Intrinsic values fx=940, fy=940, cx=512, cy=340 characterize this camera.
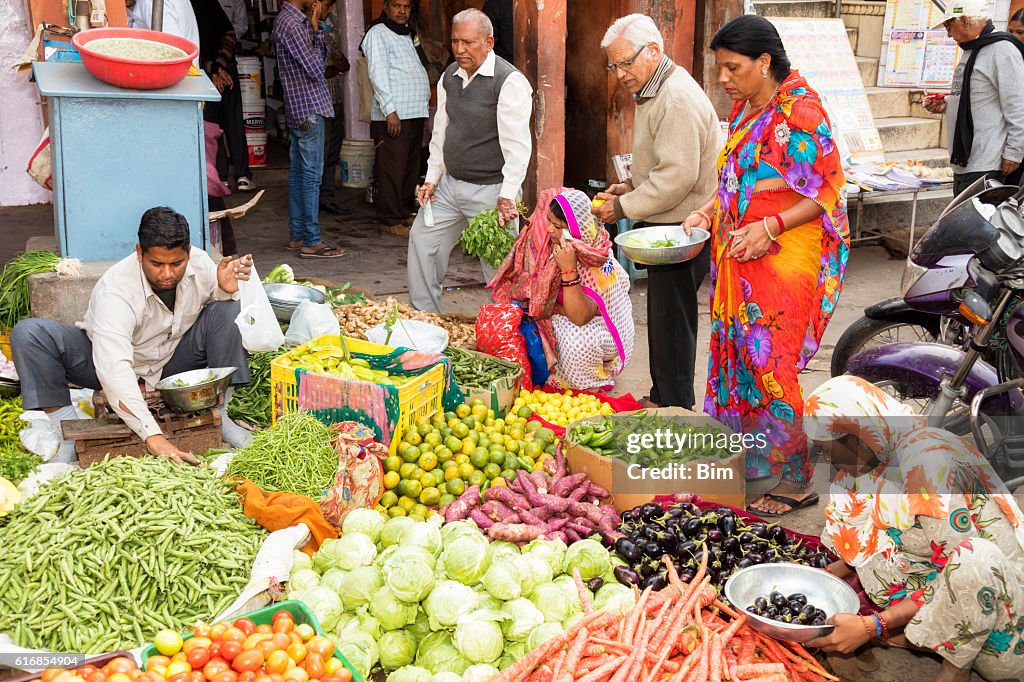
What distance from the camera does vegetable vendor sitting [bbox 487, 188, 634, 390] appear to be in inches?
199

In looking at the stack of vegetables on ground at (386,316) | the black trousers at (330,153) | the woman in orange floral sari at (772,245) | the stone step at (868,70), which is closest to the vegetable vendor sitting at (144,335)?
the stack of vegetables on ground at (386,316)

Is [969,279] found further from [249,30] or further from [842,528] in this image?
[249,30]

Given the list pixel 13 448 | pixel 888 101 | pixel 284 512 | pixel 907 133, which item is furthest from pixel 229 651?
pixel 888 101

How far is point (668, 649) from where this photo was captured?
3.00 metres

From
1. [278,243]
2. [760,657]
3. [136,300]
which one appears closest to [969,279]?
[760,657]

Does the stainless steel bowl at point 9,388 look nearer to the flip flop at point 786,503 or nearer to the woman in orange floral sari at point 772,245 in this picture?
the woman in orange floral sari at point 772,245

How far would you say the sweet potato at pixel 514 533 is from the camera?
12.1 ft

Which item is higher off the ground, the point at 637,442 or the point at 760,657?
the point at 637,442

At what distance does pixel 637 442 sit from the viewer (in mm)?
4305

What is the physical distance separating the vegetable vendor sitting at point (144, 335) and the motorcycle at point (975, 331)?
3183 mm

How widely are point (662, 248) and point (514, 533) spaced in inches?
68.7

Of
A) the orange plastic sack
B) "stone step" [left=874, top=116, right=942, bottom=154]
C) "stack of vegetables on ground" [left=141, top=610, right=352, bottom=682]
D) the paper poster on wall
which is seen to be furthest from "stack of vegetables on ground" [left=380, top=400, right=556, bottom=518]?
"stone step" [left=874, top=116, right=942, bottom=154]

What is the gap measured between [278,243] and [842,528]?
266 inches

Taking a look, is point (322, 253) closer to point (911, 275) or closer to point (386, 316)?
point (386, 316)
